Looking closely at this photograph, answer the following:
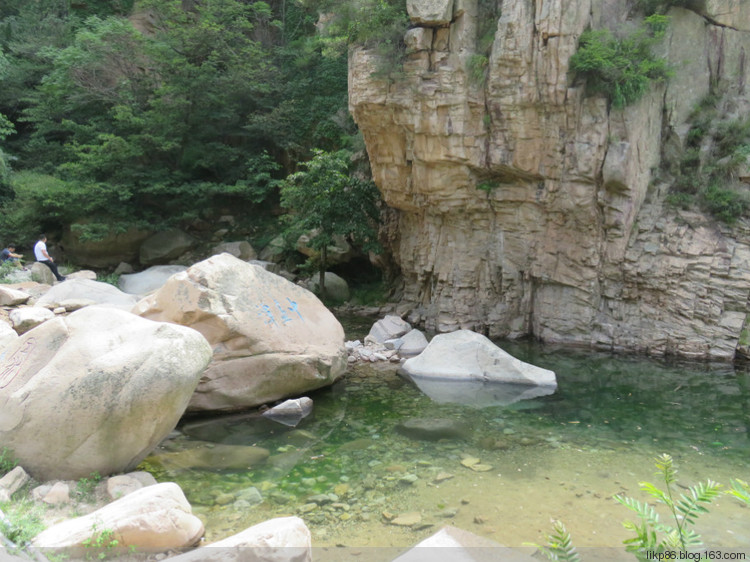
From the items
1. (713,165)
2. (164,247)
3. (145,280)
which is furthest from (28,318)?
(713,165)

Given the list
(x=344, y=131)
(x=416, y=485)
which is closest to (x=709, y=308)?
(x=416, y=485)

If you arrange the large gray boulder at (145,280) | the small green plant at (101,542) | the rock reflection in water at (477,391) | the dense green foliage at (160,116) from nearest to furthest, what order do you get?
1. the small green plant at (101,542)
2. the rock reflection in water at (477,391)
3. the large gray boulder at (145,280)
4. the dense green foliage at (160,116)

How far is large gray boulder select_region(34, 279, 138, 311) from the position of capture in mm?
10830

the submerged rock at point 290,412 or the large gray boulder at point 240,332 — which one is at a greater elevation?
the large gray boulder at point 240,332

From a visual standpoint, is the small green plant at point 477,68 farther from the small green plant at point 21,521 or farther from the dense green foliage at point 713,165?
the small green plant at point 21,521

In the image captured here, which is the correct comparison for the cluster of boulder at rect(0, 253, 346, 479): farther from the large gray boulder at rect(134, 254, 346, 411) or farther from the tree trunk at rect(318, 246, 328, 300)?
the tree trunk at rect(318, 246, 328, 300)

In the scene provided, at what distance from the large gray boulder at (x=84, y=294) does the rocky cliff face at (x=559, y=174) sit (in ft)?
22.6

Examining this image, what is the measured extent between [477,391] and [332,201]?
7.66 meters

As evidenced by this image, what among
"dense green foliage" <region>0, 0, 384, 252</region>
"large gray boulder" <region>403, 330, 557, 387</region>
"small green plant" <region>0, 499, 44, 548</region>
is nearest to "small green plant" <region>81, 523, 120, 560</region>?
"small green plant" <region>0, 499, 44, 548</region>

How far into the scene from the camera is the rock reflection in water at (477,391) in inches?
359

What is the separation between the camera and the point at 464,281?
14125mm

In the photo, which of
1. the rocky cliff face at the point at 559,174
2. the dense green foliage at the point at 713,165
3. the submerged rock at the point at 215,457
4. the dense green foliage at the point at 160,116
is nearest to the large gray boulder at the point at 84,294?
the submerged rock at the point at 215,457

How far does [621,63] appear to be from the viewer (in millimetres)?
11445

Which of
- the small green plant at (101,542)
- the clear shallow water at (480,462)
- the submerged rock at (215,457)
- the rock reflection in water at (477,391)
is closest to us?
the small green plant at (101,542)
